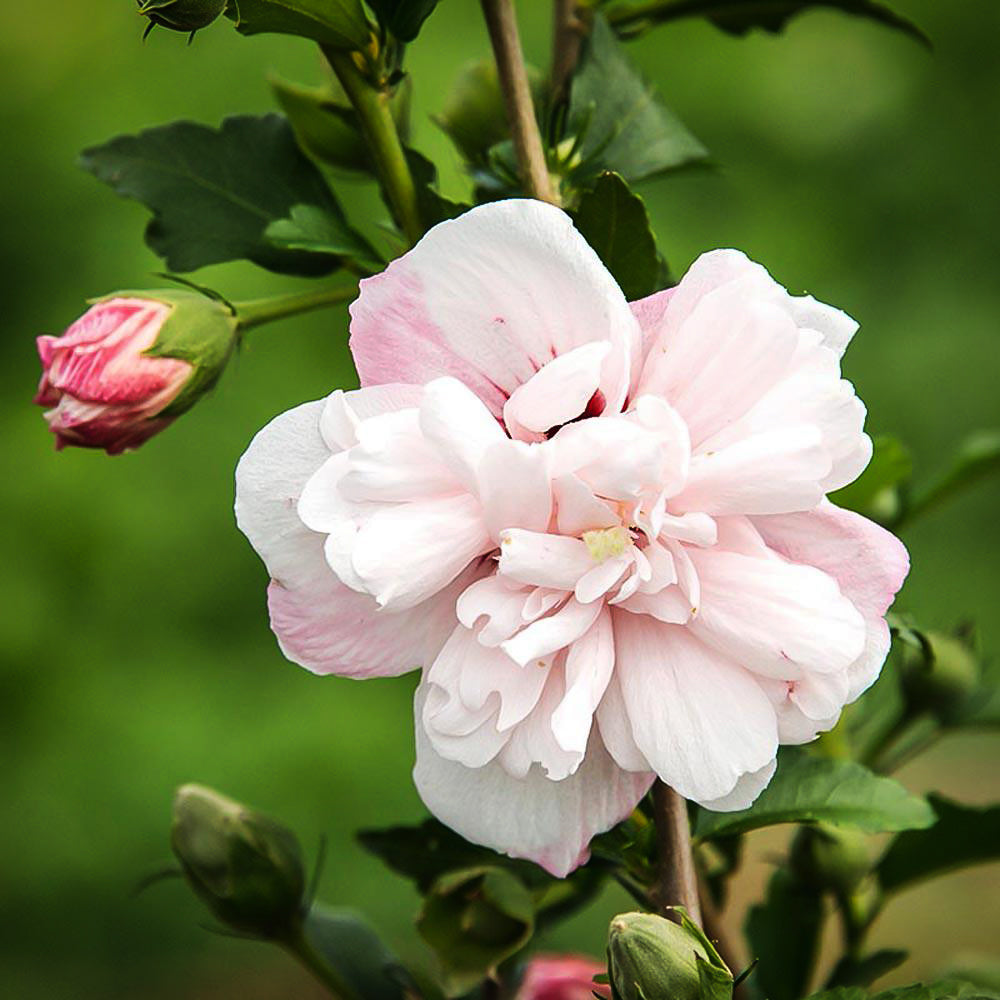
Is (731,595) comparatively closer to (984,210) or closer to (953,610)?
(953,610)

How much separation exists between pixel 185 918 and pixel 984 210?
1490 millimetres

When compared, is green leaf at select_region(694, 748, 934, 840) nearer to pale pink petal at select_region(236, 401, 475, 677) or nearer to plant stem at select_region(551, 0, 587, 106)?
pale pink petal at select_region(236, 401, 475, 677)

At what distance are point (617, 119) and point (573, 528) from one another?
205 millimetres

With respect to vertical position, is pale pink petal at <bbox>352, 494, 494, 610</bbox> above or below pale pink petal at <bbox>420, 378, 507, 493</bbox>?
below

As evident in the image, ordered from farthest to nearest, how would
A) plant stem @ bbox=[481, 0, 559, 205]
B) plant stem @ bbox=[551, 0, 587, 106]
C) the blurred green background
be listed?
1. the blurred green background
2. plant stem @ bbox=[551, 0, 587, 106]
3. plant stem @ bbox=[481, 0, 559, 205]

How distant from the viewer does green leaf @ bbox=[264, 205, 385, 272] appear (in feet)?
1.59

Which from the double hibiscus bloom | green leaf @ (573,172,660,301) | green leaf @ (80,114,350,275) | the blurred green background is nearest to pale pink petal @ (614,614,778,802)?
the double hibiscus bloom

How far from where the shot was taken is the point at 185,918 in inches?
70.2

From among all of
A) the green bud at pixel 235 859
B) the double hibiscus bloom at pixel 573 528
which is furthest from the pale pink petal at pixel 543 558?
the green bud at pixel 235 859

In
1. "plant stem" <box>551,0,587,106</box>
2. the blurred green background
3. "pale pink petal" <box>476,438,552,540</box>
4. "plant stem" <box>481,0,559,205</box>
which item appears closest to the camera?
"pale pink petal" <box>476,438,552,540</box>

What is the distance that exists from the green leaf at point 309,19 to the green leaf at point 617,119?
97mm

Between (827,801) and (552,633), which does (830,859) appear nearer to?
(827,801)

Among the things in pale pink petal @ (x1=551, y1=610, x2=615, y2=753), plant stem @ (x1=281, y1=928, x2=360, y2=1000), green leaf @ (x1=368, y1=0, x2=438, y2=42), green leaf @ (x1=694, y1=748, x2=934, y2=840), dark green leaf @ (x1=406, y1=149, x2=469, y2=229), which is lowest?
plant stem @ (x1=281, y1=928, x2=360, y2=1000)

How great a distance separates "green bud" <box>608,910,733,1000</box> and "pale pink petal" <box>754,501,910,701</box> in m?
0.08
